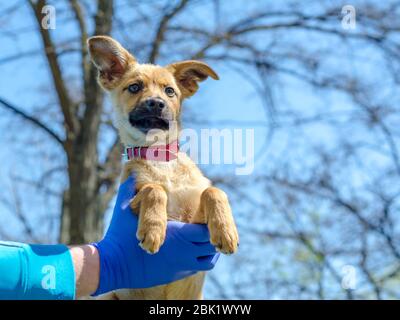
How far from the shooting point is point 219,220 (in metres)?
3.99

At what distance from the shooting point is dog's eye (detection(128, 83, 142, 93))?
517 centimetres

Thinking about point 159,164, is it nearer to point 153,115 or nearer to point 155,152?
point 155,152

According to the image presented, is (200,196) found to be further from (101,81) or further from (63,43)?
(63,43)

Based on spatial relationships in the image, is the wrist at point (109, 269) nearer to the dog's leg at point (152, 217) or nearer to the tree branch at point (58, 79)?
the dog's leg at point (152, 217)

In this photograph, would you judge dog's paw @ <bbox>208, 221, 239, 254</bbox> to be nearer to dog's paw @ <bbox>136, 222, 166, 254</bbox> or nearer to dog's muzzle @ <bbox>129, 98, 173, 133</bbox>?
dog's paw @ <bbox>136, 222, 166, 254</bbox>

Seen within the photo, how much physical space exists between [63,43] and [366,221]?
6065mm

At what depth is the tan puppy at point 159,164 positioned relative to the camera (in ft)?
13.1

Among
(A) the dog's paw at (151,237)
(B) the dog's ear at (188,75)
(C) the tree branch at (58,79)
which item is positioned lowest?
(A) the dog's paw at (151,237)

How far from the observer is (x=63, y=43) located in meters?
10.5

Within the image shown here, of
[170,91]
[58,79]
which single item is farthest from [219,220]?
[58,79]

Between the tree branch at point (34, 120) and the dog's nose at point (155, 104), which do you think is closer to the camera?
the dog's nose at point (155, 104)

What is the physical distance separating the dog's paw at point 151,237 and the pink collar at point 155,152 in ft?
2.84

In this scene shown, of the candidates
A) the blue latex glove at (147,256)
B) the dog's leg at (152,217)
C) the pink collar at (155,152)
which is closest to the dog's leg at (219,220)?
the blue latex glove at (147,256)
